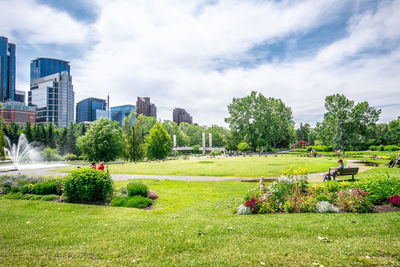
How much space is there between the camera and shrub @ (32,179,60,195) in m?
11.2

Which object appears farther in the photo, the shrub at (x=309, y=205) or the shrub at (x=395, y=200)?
the shrub at (x=309, y=205)

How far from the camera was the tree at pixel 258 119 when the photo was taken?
7425 cm

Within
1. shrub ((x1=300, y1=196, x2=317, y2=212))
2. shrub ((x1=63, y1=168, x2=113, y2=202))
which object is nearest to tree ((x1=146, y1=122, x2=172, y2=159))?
shrub ((x1=63, y1=168, x2=113, y2=202))

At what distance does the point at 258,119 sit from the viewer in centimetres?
7475

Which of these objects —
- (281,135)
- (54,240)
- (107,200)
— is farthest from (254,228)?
(281,135)

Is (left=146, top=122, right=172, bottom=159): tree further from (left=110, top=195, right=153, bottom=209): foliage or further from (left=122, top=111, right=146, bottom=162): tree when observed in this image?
(left=110, top=195, right=153, bottom=209): foliage

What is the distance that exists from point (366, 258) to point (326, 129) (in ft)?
222

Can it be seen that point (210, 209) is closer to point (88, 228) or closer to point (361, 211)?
point (88, 228)

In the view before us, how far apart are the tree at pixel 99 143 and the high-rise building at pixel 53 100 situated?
176726 mm

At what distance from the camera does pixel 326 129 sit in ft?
207

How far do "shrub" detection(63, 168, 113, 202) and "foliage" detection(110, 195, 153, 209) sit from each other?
27.8 inches

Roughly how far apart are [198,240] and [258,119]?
72.8m

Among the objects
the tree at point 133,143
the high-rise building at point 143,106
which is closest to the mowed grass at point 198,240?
the tree at point 133,143

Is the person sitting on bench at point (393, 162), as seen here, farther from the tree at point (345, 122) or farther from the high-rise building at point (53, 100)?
the high-rise building at point (53, 100)
